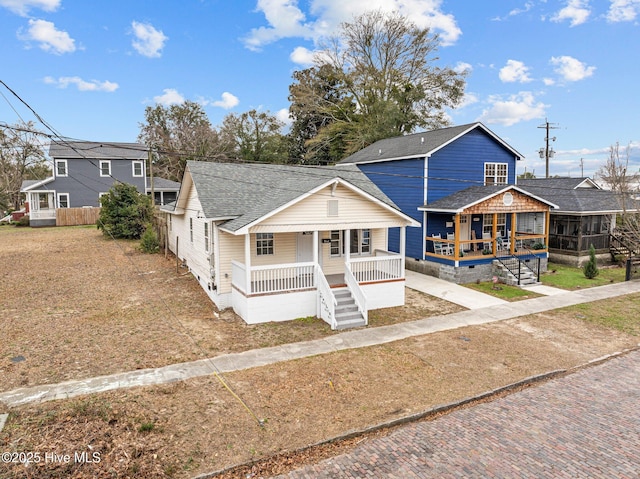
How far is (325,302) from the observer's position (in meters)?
12.6

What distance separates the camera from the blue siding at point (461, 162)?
2017 centimetres

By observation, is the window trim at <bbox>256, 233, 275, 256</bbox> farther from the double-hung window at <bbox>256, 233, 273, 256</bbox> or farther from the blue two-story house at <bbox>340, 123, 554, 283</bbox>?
the blue two-story house at <bbox>340, 123, 554, 283</bbox>

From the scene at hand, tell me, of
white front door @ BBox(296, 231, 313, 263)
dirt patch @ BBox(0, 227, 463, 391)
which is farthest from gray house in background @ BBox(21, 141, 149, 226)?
white front door @ BBox(296, 231, 313, 263)

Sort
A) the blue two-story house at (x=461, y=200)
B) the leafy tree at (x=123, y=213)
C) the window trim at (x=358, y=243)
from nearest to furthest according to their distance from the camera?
the window trim at (x=358, y=243) → the blue two-story house at (x=461, y=200) → the leafy tree at (x=123, y=213)

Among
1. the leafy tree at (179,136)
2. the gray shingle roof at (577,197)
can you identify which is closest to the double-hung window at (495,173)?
the gray shingle roof at (577,197)

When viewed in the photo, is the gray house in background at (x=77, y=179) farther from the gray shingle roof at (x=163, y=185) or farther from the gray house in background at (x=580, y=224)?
the gray house in background at (x=580, y=224)

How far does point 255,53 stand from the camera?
28.8 metres

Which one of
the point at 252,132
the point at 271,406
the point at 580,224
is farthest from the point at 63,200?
the point at 580,224

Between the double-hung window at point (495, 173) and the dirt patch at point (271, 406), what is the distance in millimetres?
11917

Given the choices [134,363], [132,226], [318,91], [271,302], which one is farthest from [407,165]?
[318,91]

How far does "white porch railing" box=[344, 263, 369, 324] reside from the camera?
496 inches

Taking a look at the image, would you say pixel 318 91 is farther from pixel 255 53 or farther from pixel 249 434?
pixel 249 434

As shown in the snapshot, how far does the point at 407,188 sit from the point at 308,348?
13026mm

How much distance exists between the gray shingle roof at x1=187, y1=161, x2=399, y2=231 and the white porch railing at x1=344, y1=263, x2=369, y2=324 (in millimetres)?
3067
